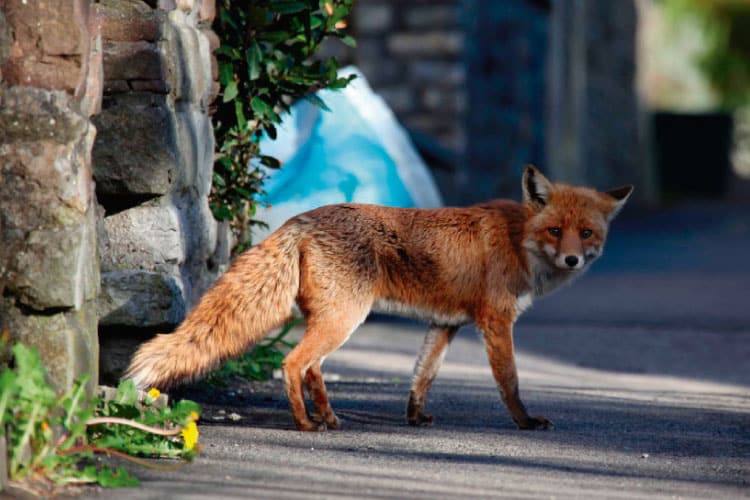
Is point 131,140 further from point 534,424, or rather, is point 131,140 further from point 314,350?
point 534,424

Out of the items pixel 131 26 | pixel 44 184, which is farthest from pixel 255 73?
pixel 44 184

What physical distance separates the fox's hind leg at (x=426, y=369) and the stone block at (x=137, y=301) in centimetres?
104

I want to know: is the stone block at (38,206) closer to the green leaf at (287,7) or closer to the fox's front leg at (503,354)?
the fox's front leg at (503,354)

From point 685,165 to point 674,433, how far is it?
18118mm

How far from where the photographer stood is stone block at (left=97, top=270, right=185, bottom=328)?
5004 millimetres

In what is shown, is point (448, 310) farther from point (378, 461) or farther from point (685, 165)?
point (685, 165)

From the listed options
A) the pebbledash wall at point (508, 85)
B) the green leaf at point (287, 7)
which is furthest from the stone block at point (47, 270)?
the pebbledash wall at point (508, 85)

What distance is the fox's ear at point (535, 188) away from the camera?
17.7 feet

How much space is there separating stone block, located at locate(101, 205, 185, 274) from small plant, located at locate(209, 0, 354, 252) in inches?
34.0

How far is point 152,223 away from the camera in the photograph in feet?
16.7

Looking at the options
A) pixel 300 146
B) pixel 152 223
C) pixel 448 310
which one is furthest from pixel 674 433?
pixel 300 146

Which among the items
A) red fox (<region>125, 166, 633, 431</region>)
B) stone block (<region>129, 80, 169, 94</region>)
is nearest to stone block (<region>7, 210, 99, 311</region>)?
red fox (<region>125, 166, 633, 431</region>)

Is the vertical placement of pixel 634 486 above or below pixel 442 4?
below

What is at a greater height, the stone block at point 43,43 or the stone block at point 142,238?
the stone block at point 43,43
